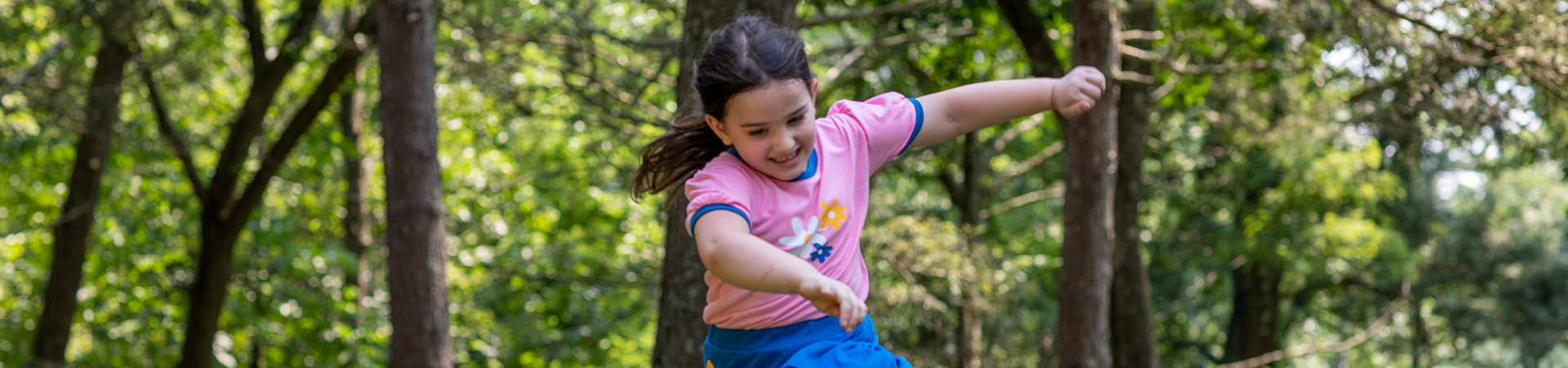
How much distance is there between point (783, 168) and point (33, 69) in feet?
30.1

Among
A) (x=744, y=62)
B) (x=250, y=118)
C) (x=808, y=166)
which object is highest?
(x=744, y=62)

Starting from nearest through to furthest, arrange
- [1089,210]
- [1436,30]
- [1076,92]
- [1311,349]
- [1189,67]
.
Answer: [1076,92]
[1436,30]
[1089,210]
[1189,67]
[1311,349]

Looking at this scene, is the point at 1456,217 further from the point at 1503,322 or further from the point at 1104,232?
the point at 1104,232

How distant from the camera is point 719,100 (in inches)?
80.3

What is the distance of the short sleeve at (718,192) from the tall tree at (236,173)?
7.83 metres

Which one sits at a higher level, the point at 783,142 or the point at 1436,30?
A: the point at 783,142

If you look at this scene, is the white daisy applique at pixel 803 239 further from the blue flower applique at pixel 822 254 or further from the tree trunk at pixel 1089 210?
the tree trunk at pixel 1089 210

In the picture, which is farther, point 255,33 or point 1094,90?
point 255,33

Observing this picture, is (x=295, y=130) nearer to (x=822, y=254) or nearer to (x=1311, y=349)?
(x=822, y=254)

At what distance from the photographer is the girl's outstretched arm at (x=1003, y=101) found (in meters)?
2.22

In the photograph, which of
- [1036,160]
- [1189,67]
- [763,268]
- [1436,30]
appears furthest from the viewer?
[1036,160]

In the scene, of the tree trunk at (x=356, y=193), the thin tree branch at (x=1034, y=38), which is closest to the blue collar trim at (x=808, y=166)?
the thin tree branch at (x=1034, y=38)

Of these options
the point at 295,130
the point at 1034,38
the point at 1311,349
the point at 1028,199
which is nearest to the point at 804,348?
the point at 1034,38

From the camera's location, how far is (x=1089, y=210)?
633cm
